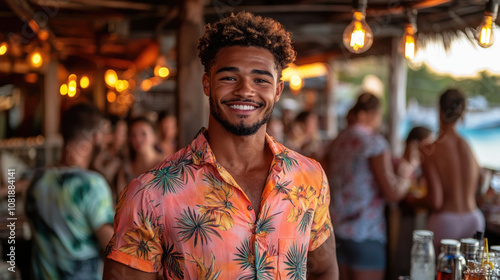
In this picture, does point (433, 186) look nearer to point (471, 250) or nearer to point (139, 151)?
point (471, 250)

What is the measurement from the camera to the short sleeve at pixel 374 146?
3.77 meters

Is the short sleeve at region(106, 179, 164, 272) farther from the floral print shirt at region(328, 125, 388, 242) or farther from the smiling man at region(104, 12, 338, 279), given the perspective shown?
the floral print shirt at region(328, 125, 388, 242)

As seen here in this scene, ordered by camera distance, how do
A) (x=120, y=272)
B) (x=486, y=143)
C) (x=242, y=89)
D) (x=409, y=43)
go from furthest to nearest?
(x=486, y=143), (x=409, y=43), (x=242, y=89), (x=120, y=272)

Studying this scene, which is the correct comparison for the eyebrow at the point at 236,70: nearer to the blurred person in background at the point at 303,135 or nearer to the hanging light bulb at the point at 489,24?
the hanging light bulb at the point at 489,24

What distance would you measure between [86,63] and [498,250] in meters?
12.0

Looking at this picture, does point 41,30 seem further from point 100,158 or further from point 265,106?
point 265,106

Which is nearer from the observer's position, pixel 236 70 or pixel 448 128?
pixel 236 70

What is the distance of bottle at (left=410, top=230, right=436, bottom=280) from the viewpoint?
2648 millimetres

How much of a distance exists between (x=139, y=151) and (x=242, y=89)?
9.77 ft

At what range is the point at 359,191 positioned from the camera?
3848 mm

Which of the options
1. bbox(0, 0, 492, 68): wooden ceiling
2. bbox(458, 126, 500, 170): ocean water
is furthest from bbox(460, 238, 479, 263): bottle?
bbox(458, 126, 500, 170): ocean water

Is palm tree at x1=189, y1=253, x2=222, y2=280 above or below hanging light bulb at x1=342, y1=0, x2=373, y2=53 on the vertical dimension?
below

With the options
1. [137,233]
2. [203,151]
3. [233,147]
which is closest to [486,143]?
[233,147]

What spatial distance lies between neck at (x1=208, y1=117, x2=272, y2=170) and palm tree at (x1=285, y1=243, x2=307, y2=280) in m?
0.36
